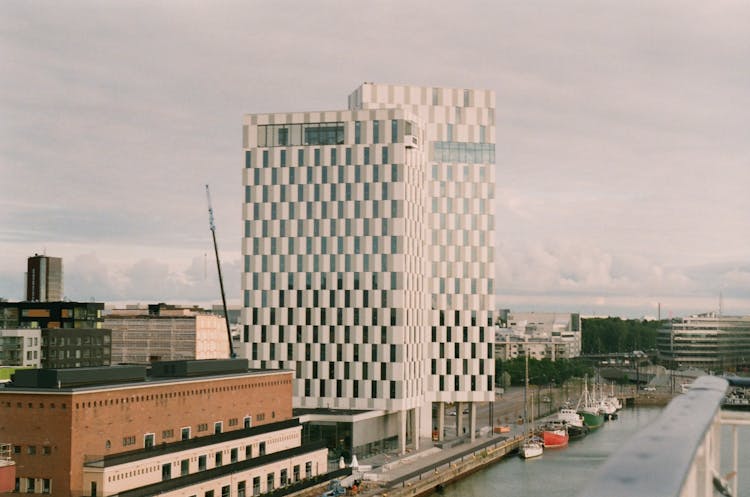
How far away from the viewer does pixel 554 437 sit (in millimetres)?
123812

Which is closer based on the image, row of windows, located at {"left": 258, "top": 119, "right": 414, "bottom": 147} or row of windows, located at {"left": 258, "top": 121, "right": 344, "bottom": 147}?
row of windows, located at {"left": 258, "top": 119, "right": 414, "bottom": 147}

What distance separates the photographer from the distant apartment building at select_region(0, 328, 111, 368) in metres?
152

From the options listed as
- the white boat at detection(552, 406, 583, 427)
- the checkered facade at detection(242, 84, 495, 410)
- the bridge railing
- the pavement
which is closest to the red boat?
the pavement

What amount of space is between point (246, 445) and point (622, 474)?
66051mm

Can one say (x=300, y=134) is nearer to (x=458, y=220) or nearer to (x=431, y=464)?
(x=458, y=220)

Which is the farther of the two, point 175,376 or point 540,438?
point 540,438

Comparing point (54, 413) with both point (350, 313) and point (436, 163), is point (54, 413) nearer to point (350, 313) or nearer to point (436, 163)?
point (350, 313)

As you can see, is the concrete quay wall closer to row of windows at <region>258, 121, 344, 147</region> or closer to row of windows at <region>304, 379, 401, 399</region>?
row of windows at <region>304, 379, 401, 399</region>

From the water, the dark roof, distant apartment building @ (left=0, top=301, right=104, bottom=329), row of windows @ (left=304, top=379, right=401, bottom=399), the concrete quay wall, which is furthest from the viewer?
distant apartment building @ (left=0, top=301, right=104, bottom=329)

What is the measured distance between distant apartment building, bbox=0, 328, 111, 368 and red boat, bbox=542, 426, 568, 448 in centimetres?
8218

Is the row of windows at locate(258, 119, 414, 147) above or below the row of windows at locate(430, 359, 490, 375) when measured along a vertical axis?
above

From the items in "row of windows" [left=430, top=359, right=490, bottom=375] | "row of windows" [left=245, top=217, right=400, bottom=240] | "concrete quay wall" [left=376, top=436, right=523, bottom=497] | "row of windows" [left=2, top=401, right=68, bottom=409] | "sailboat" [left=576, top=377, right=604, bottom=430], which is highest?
"row of windows" [left=245, top=217, right=400, bottom=240]

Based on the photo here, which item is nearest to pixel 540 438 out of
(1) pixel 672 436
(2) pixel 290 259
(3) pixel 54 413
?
(2) pixel 290 259

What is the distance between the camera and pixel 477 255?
113438 millimetres
